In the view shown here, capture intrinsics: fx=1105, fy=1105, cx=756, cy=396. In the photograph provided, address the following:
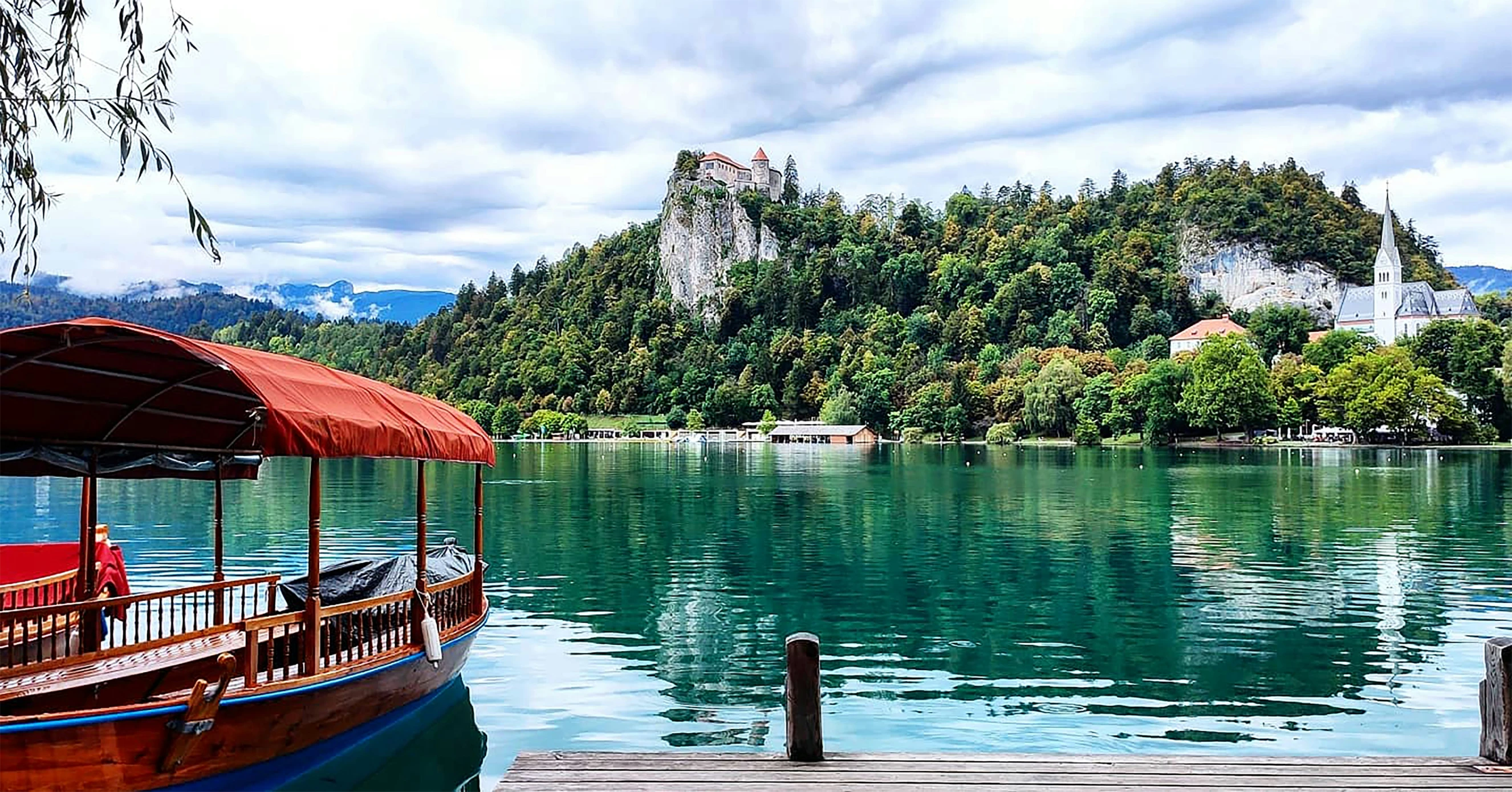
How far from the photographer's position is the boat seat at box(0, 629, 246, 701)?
8664 mm

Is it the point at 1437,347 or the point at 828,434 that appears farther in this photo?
the point at 828,434

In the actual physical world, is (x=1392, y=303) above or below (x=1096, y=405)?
above

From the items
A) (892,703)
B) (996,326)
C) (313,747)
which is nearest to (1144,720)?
(892,703)

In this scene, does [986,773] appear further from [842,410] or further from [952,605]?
[842,410]

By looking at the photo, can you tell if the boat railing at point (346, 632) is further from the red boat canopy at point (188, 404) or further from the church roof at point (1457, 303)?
the church roof at point (1457, 303)

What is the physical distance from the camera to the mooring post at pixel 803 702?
7.79 meters

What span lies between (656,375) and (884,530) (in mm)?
149964

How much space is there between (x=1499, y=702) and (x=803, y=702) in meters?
4.84

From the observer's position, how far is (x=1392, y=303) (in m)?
154

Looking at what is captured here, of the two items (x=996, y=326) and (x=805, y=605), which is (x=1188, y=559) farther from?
(x=996, y=326)

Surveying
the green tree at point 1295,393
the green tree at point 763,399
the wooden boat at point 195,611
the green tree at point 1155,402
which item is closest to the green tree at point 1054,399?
the green tree at point 1155,402

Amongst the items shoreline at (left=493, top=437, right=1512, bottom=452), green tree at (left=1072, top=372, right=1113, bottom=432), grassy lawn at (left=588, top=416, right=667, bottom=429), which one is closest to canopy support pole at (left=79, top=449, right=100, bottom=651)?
shoreline at (left=493, top=437, right=1512, bottom=452)

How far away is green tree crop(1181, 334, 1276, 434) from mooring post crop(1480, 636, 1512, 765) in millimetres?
106655

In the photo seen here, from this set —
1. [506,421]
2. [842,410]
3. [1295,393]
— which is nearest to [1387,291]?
[1295,393]
